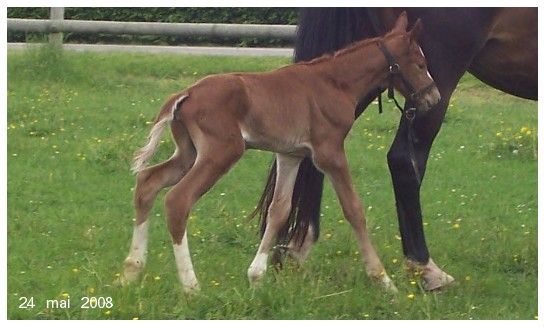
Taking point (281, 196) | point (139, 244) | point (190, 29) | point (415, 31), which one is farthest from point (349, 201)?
point (190, 29)

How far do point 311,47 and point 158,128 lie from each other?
3.80ft

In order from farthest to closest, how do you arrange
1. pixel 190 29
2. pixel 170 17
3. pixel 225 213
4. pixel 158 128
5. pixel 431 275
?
pixel 170 17, pixel 190 29, pixel 225 213, pixel 431 275, pixel 158 128

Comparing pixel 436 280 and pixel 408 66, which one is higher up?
pixel 408 66

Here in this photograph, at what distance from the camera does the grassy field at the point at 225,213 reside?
4.86 meters

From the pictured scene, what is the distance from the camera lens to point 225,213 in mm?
6707

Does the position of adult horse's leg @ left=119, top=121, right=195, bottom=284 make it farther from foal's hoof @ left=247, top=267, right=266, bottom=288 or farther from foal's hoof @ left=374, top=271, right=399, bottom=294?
foal's hoof @ left=374, top=271, right=399, bottom=294

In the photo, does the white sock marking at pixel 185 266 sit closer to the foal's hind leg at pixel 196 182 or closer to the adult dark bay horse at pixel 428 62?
the foal's hind leg at pixel 196 182

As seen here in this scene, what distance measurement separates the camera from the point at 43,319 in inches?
186

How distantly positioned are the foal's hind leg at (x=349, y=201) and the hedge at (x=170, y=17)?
2604mm

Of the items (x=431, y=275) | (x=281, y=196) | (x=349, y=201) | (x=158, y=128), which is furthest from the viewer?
(x=431, y=275)

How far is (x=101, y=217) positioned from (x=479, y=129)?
4.14 m

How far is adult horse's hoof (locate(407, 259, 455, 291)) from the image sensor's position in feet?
17.5

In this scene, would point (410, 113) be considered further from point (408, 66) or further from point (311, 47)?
point (311, 47)

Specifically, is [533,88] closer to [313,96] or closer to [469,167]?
[313,96]
